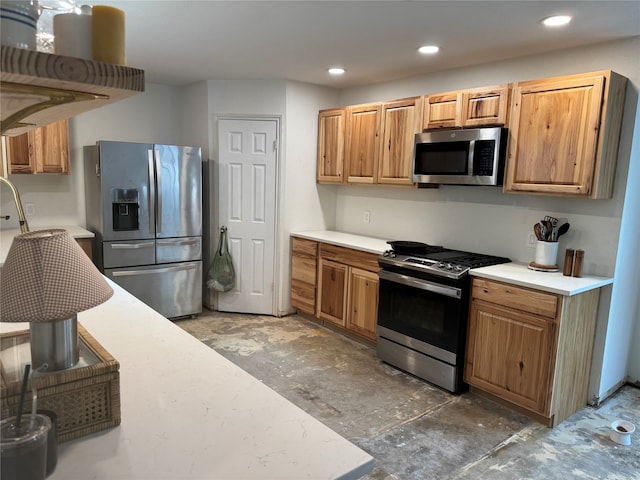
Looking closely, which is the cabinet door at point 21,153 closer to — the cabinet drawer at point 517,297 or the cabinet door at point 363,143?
the cabinet door at point 363,143

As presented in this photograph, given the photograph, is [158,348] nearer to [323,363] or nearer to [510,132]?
[323,363]

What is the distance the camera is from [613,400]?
316 centimetres

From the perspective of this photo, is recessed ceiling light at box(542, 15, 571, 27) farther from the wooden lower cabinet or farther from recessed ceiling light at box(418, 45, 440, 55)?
the wooden lower cabinet

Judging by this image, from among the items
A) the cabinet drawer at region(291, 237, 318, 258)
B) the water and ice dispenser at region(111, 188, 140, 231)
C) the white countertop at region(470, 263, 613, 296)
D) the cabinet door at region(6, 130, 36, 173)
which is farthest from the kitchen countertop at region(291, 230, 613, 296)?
the cabinet door at region(6, 130, 36, 173)

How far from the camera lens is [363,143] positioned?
165 inches

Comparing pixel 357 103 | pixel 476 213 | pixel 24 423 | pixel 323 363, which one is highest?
pixel 357 103

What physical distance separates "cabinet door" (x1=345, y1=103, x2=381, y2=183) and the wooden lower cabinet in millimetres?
724

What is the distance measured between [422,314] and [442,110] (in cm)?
155

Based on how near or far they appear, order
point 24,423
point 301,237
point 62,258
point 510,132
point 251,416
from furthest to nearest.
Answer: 1. point 301,237
2. point 510,132
3. point 251,416
4. point 62,258
5. point 24,423

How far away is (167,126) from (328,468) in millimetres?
4783

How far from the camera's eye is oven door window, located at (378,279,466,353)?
3111mm

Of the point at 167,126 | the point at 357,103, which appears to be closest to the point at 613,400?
the point at 357,103

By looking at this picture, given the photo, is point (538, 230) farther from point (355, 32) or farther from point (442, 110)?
point (355, 32)

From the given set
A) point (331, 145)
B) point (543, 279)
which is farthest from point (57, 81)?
point (331, 145)
